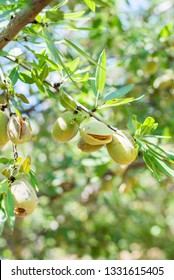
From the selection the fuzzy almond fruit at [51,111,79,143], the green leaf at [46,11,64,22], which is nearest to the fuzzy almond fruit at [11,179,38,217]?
the fuzzy almond fruit at [51,111,79,143]

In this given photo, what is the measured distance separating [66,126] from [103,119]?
0.29m

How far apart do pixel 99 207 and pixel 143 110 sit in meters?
1.24

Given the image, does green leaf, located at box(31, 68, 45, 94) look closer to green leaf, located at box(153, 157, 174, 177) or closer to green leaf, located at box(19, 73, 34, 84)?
green leaf, located at box(19, 73, 34, 84)

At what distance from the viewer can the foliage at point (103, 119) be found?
3.55 feet

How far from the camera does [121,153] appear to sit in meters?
0.95

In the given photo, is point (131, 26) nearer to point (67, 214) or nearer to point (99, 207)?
point (67, 214)

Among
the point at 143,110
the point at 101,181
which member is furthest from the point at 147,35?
the point at 101,181

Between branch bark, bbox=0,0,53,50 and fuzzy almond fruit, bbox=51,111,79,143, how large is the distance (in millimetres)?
185

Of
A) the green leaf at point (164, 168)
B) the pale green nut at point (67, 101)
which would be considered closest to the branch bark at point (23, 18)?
the pale green nut at point (67, 101)

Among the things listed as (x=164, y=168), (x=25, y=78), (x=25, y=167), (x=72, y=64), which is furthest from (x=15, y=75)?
(x=164, y=168)

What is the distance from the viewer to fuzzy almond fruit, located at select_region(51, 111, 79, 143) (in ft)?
3.23

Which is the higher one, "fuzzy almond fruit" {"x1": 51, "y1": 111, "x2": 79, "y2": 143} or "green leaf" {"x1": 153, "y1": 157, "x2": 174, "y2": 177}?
"fuzzy almond fruit" {"x1": 51, "y1": 111, "x2": 79, "y2": 143}

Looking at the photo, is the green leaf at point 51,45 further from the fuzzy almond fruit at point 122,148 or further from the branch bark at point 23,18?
the fuzzy almond fruit at point 122,148

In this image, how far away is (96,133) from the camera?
0.92m
